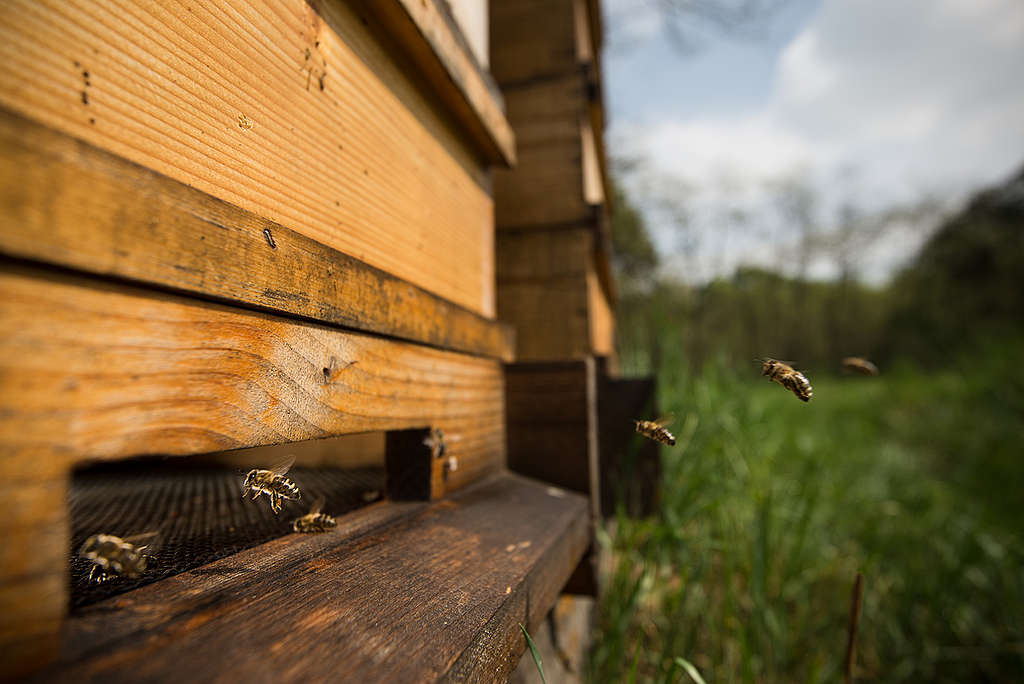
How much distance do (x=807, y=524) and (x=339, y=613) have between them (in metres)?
2.72

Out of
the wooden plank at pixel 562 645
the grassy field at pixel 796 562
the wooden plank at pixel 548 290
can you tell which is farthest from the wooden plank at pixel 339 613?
the wooden plank at pixel 548 290

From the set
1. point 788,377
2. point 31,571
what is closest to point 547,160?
point 788,377

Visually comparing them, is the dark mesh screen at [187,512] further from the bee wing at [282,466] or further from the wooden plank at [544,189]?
the wooden plank at [544,189]

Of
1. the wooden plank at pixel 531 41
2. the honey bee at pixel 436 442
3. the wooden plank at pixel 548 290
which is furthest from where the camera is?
the wooden plank at pixel 531 41

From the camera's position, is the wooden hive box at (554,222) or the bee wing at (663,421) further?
the wooden hive box at (554,222)

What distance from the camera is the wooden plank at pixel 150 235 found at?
40cm

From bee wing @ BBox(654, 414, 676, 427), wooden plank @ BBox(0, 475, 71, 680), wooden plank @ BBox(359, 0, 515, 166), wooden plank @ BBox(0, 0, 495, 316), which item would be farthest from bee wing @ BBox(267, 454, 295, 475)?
bee wing @ BBox(654, 414, 676, 427)

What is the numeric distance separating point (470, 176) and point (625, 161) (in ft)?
30.0

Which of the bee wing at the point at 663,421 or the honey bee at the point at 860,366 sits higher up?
the honey bee at the point at 860,366

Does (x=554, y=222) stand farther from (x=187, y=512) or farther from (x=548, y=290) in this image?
(x=187, y=512)

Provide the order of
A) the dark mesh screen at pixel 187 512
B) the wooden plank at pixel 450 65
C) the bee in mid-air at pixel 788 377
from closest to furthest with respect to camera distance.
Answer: the dark mesh screen at pixel 187 512
the wooden plank at pixel 450 65
the bee in mid-air at pixel 788 377

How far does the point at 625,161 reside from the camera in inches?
387

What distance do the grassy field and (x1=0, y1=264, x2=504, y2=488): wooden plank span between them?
36.9 inches

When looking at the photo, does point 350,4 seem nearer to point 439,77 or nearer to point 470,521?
point 439,77
